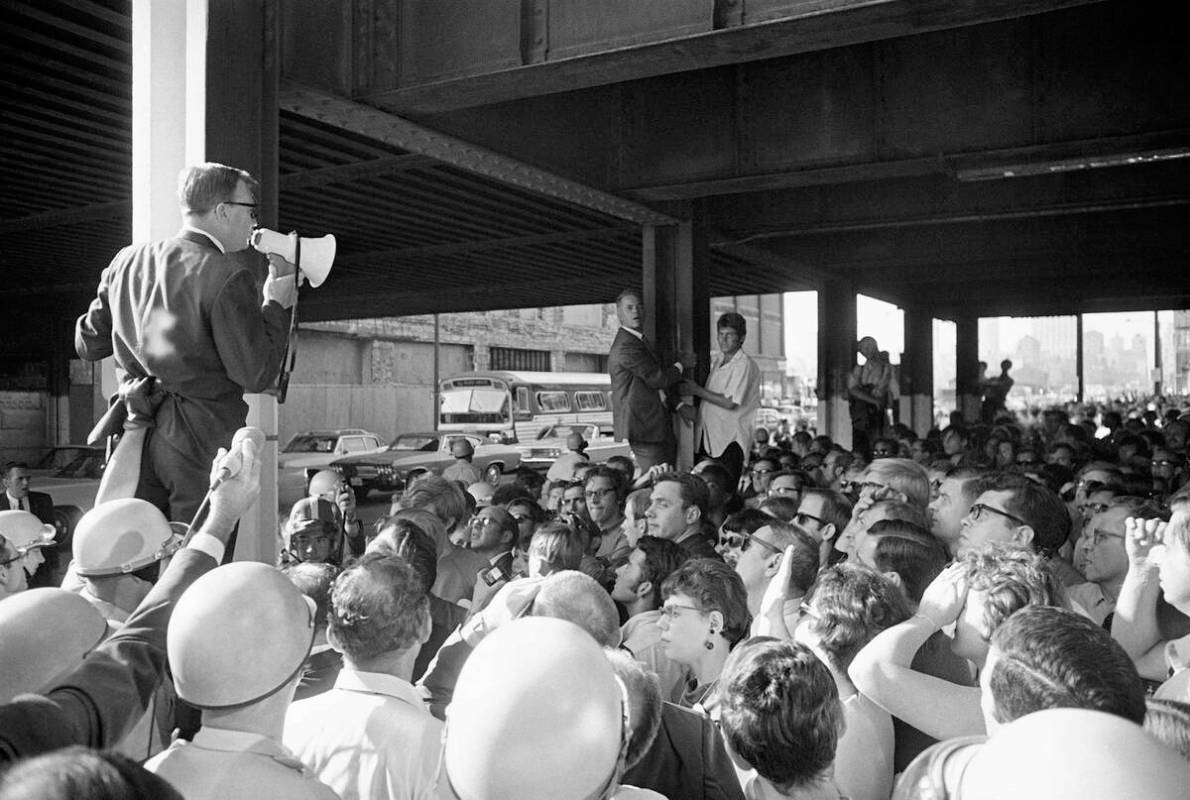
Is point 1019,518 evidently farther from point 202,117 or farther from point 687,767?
point 202,117

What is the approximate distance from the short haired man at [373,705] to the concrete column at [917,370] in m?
25.4

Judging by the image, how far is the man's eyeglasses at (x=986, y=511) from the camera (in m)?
4.52

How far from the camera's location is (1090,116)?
841 centimetres

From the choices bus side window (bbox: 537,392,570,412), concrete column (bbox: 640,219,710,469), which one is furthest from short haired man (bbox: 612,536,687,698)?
bus side window (bbox: 537,392,570,412)

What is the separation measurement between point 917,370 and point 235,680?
2685 cm

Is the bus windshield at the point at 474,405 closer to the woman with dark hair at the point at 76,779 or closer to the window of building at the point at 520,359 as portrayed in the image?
the window of building at the point at 520,359

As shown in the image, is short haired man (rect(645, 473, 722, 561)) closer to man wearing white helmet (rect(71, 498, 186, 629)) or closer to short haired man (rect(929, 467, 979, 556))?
short haired man (rect(929, 467, 979, 556))

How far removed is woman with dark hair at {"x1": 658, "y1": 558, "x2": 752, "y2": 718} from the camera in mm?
3734

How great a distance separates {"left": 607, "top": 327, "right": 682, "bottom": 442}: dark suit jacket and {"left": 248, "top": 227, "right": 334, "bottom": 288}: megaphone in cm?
538

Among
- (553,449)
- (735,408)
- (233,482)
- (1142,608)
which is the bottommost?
(553,449)

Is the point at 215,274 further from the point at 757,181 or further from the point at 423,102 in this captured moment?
the point at 757,181

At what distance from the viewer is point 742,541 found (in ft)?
16.1

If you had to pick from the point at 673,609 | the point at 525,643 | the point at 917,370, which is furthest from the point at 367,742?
the point at 917,370

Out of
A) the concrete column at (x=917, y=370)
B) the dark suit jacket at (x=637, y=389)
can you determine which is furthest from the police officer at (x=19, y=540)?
the concrete column at (x=917, y=370)
